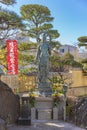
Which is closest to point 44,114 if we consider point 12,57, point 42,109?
point 42,109

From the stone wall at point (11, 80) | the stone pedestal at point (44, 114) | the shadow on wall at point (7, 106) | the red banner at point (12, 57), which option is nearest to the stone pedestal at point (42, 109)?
the stone pedestal at point (44, 114)

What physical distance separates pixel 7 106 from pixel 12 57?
188 inches

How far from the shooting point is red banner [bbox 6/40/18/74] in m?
12.3

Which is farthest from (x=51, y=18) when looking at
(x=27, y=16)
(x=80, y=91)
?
(x=80, y=91)

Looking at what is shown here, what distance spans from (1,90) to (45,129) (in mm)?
1665

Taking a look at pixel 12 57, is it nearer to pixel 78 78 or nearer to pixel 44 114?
pixel 44 114

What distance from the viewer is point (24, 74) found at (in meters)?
15.0

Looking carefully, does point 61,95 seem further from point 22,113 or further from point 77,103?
point 22,113

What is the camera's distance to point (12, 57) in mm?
12359

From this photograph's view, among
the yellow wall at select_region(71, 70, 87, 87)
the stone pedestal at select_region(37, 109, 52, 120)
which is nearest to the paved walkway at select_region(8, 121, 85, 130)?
the stone pedestal at select_region(37, 109, 52, 120)

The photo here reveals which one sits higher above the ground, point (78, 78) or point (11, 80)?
point (78, 78)

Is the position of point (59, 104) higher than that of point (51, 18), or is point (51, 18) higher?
point (51, 18)

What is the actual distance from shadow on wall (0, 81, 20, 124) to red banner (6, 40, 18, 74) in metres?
3.77

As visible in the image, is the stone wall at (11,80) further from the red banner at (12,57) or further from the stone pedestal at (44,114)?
the stone pedestal at (44,114)
